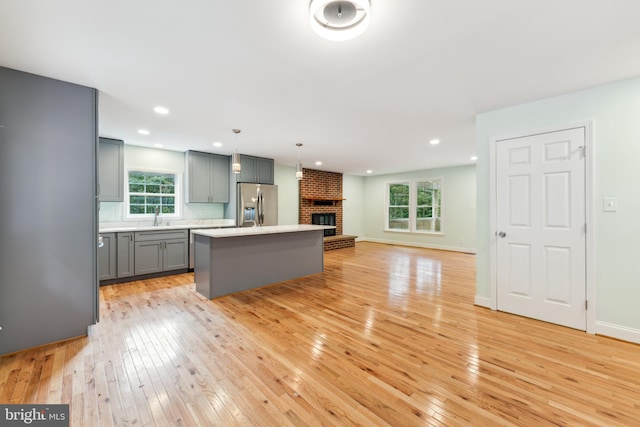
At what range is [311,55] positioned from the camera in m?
2.06

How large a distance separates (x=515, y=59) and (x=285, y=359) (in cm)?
309

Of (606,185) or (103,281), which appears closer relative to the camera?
(606,185)

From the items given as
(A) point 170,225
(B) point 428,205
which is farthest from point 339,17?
(B) point 428,205

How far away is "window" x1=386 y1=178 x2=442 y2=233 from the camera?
320 inches

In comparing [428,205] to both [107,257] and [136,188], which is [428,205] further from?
[107,257]

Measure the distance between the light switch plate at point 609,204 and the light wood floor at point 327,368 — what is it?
1259mm

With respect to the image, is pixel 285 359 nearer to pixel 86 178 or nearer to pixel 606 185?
pixel 86 178

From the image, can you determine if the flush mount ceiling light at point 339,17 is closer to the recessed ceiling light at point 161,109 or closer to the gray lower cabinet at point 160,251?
the recessed ceiling light at point 161,109

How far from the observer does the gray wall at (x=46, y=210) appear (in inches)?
88.0

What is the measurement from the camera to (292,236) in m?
4.60

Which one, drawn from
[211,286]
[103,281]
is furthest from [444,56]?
[103,281]

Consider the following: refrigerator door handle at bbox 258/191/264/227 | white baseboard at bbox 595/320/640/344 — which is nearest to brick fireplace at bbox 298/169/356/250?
refrigerator door handle at bbox 258/191/264/227

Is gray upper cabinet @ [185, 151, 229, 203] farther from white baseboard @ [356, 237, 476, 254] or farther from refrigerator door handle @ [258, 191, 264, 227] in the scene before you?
white baseboard @ [356, 237, 476, 254]

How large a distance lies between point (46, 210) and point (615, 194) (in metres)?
5.41
